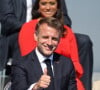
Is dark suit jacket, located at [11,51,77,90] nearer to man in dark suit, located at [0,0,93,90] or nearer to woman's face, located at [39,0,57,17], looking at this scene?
man in dark suit, located at [0,0,93,90]

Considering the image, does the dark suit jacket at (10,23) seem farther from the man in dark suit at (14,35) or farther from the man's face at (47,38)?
the man's face at (47,38)

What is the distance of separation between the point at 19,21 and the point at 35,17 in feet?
0.40

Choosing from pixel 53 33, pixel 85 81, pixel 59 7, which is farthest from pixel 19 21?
pixel 53 33

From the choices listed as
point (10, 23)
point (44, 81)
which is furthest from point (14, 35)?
point (44, 81)

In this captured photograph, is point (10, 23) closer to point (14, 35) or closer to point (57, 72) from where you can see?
point (14, 35)

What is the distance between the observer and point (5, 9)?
358 cm

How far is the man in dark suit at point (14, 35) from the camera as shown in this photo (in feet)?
11.4

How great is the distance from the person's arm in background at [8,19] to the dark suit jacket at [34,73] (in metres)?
0.69

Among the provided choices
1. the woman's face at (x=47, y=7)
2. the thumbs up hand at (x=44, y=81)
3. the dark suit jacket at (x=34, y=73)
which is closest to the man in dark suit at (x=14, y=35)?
the woman's face at (x=47, y=7)

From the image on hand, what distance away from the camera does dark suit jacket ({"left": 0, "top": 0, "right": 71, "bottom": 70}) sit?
3453mm

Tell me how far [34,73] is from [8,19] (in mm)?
867

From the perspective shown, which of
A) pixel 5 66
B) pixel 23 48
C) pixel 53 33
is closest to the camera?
pixel 53 33

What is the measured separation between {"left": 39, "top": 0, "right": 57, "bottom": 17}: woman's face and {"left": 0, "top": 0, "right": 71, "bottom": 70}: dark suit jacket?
0.40 feet

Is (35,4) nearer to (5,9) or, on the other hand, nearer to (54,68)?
(5,9)
